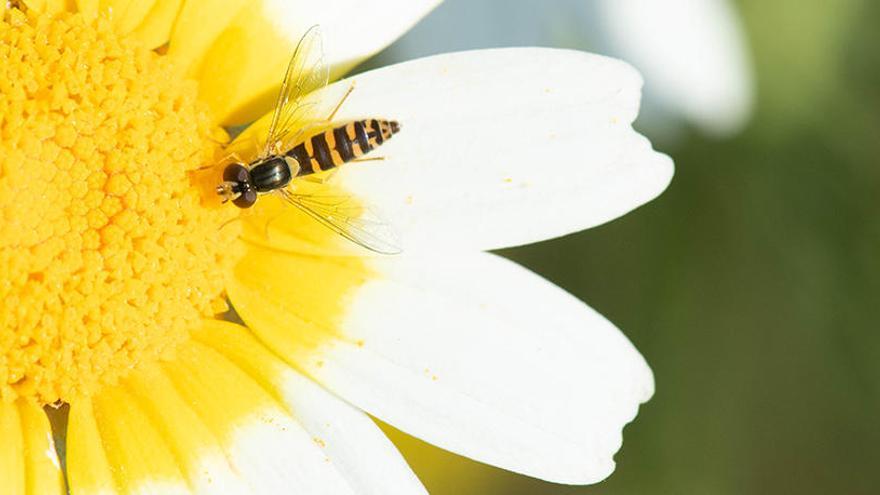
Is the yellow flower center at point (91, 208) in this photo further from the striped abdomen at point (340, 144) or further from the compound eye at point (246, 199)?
the striped abdomen at point (340, 144)

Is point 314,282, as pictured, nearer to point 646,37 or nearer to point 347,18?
point 347,18

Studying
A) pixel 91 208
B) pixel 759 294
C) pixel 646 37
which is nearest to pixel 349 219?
pixel 91 208

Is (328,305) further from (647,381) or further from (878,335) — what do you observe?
(878,335)

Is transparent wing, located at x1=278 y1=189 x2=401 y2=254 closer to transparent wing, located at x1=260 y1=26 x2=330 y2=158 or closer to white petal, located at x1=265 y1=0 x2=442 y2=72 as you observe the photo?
transparent wing, located at x1=260 y1=26 x2=330 y2=158

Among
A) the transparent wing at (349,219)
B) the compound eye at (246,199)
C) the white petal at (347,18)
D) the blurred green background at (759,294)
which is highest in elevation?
the white petal at (347,18)

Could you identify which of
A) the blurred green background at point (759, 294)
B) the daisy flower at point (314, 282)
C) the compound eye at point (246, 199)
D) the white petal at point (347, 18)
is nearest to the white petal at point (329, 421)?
the daisy flower at point (314, 282)

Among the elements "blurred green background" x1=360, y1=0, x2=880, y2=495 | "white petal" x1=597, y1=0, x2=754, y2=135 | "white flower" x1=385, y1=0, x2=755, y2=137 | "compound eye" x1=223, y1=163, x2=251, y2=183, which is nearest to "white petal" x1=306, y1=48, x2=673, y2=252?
"compound eye" x1=223, y1=163, x2=251, y2=183
